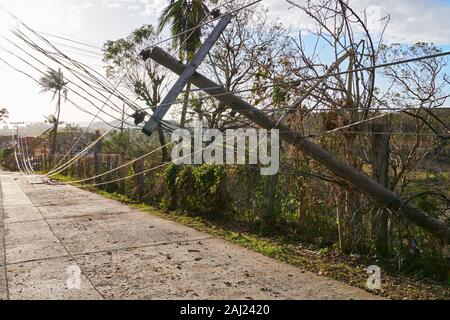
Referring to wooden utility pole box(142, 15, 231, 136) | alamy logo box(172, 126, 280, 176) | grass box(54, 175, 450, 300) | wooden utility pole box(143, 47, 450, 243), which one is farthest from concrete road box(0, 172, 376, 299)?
wooden utility pole box(142, 15, 231, 136)

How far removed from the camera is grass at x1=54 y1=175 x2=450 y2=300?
4320 millimetres

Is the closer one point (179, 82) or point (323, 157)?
point (179, 82)

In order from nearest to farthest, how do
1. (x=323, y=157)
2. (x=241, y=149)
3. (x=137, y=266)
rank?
1. (x=137, y=266)
2. (x=323, y=157)
3. (x=241, y=149)

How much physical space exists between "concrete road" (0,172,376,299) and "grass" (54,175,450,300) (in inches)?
8.2

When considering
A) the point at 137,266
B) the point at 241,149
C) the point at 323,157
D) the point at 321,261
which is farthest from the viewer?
the point at 241,149

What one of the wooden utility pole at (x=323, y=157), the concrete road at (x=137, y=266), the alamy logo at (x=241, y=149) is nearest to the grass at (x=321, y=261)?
the concrete road at (x=137, y=266)

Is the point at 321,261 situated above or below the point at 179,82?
below

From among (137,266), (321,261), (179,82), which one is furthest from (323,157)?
(137,266)

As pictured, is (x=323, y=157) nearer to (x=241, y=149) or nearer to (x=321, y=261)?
(x=321, y=261)

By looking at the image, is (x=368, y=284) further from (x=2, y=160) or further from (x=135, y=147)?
(x=2, y=160)

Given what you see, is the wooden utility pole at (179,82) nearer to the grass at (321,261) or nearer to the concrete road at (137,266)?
the concrete road at (137,266)

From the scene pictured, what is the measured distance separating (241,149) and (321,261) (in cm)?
279

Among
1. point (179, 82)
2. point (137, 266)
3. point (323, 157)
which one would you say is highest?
point (179, 82)

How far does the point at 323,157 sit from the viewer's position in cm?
554
